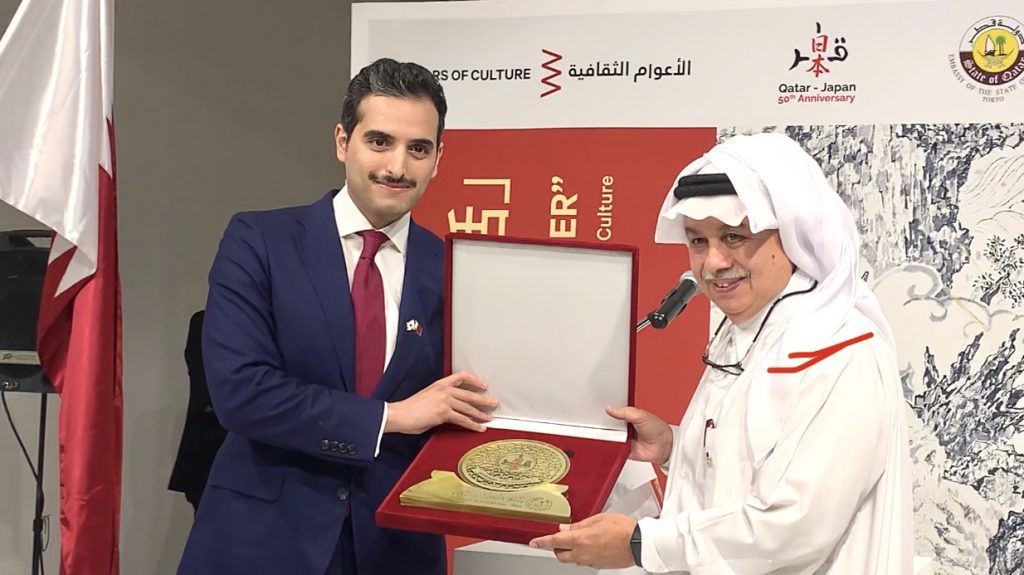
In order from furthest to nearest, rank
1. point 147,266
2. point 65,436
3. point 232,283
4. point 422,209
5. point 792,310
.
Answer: point 147,266 → point 422,209 → point 65,436 → point 232,283 → point 792,310

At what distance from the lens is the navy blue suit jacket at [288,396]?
6.36 ft

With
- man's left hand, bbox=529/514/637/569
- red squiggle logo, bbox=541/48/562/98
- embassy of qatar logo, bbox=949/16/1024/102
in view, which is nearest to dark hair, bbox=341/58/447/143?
red squiggle logo, bbox=541/48/562/98

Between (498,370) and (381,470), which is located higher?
(498,370)

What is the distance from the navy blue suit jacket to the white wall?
2093 millimetres

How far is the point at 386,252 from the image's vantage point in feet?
7.05

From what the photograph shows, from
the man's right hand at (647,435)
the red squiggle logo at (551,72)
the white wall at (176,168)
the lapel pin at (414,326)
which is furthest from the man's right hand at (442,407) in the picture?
the white wall at (176,168)

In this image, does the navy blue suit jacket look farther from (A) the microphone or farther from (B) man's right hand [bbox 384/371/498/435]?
(A) the microphone

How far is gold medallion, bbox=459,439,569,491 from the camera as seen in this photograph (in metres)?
1.85

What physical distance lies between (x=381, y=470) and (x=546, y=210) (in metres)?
1.24

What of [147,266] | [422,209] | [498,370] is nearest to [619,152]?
[422,209]

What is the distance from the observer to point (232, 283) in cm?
201

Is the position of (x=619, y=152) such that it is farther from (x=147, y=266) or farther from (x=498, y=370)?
(x=147, y=266)

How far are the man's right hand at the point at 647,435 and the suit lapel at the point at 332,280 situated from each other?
561 millimetres

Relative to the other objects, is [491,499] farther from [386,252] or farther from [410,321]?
[386,252]
